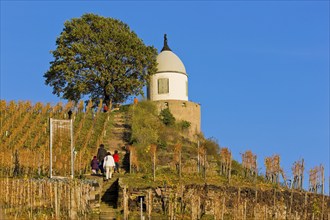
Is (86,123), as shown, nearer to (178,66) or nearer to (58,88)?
(58,88)

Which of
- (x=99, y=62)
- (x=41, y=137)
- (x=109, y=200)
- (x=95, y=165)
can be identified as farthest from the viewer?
(x=99, y=62)

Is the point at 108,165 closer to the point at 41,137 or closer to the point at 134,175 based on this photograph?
the point at 134,175

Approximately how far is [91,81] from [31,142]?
1178 cm

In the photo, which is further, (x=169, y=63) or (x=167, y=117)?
(x=169, y=63)

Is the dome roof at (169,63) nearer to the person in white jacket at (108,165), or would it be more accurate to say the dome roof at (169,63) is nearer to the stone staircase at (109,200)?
the person in white jacket at (108,165)

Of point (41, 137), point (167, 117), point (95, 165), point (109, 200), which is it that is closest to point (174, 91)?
point (167, 117)

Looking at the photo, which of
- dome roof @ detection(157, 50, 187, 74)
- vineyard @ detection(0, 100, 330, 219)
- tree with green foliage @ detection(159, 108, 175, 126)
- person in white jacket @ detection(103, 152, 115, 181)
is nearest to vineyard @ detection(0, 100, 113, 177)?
vineyard @ detection(0, 100, 330, 219)

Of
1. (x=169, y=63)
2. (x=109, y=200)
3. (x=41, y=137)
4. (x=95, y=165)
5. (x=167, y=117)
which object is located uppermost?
(x=169, y=63)

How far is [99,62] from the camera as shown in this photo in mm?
43156

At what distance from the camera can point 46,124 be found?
36.9 meters

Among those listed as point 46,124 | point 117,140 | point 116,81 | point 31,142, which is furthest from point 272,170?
point 116,81

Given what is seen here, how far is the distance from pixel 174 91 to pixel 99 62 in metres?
5.81

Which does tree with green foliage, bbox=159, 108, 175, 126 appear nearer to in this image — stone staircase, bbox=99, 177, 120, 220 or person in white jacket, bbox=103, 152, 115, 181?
person in white jacket, bbox=103, 152, 115, 181

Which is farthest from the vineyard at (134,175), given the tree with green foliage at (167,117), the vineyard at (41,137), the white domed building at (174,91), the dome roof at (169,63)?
the dome roof at (169,63)
